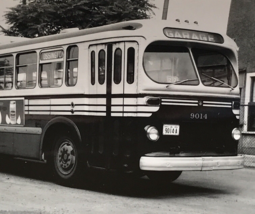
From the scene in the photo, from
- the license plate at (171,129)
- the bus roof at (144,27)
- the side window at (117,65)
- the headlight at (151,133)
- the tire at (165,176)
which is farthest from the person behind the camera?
the tire at (165,176)

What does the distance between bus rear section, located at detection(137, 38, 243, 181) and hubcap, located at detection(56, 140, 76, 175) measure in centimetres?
181

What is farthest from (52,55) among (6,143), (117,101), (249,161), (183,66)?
(249,161)

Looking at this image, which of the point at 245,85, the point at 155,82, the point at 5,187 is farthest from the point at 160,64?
the point at 245,85

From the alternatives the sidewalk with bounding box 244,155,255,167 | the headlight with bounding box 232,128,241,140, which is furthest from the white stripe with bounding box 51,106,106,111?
the sidewalk with bounding box 244,155,255,167

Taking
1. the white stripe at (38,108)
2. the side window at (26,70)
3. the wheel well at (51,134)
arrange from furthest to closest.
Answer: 1. the side window at (26,70)
2. the white stripe at (38,108)
3. the wheel well at (51,134)

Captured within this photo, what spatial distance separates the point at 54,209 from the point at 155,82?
8.70ft

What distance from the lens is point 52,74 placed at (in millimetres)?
11672

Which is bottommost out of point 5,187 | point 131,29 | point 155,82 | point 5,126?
point 5,187

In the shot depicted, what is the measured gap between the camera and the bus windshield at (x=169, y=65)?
9.96 metres

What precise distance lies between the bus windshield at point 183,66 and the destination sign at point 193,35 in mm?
188

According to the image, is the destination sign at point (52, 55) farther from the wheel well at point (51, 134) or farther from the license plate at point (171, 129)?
the license plate at point (171, 129)

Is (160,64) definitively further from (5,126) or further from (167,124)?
(5,126)

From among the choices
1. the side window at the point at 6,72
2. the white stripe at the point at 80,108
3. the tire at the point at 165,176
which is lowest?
the tire at the point at 165,176

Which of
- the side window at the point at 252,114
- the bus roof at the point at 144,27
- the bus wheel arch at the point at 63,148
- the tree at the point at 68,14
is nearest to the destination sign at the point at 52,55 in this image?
the bus roof at the point at 144,27
